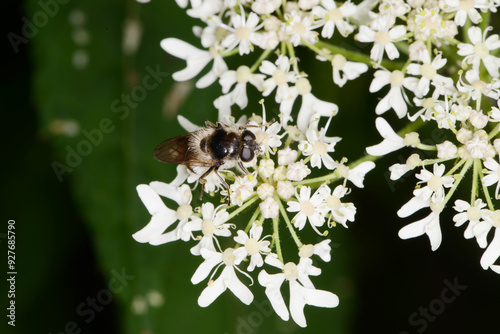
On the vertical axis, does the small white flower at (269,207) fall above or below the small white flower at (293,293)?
above

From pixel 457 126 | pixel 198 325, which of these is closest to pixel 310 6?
pixel 457 126

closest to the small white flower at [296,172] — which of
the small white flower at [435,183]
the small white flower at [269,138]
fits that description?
the small white flower at [269,138]

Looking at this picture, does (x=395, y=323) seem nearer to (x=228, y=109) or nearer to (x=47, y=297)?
(x=228, y=109)

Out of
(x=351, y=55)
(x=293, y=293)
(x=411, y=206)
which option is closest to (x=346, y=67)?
(x=351, y=55)

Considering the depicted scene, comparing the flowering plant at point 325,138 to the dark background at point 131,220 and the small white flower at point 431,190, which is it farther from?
the dark background at point 131,220

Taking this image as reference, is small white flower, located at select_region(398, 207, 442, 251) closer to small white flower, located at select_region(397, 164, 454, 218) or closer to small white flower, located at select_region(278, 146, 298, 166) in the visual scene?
small white flower, located at select_region(397, 164, 454, 218)

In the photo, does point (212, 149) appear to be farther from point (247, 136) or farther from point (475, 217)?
point (475, 217)
